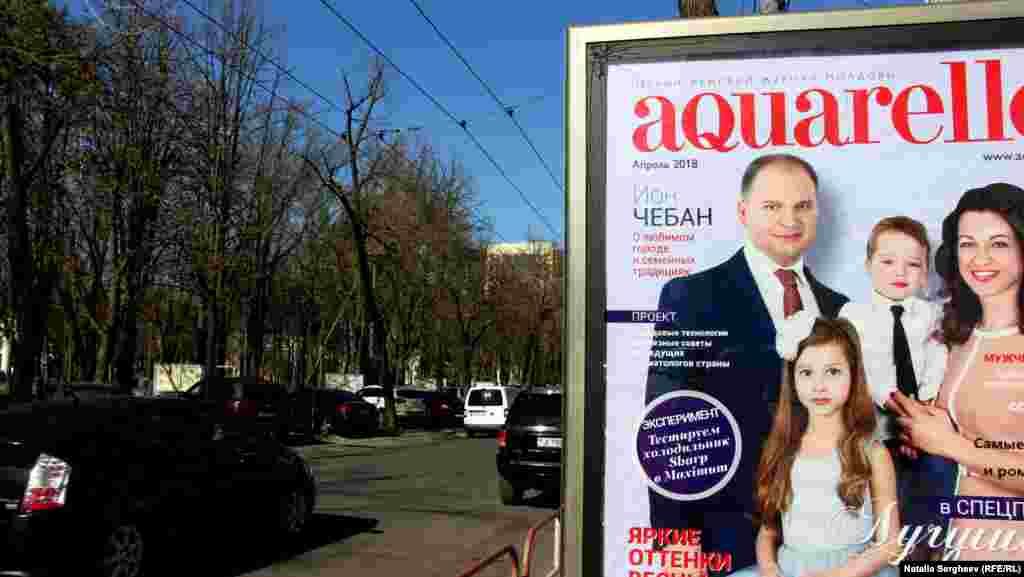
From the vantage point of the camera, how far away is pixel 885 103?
3.54 metres

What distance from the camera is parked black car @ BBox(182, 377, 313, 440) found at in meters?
26.9

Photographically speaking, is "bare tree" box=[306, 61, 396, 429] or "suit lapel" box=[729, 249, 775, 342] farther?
"bare tree" box=[306, 61, 396, 429]

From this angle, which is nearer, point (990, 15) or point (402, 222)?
point (990, 15)

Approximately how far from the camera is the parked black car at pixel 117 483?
8070 millimetres

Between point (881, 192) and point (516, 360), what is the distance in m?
78.3

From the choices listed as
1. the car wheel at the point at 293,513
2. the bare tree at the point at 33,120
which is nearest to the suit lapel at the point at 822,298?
the car wheel at the point at 293,513

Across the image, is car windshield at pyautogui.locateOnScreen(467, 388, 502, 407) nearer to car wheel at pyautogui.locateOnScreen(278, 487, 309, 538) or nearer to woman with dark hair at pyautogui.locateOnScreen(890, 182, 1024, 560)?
car wheel at pyautogui.locateOnScreen(278, 487, 309, 538)

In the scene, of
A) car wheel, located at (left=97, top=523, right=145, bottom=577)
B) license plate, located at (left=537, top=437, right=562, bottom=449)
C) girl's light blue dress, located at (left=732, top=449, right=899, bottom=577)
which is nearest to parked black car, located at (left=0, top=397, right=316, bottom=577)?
car wheel, located at (left=97, top=523, right=145, bottom=577)

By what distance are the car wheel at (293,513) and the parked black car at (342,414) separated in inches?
793

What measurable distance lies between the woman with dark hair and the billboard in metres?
0.02

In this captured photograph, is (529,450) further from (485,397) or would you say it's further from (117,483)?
(485,397)

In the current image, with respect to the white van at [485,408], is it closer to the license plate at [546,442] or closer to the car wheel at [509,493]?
the car wheel at [509,493]

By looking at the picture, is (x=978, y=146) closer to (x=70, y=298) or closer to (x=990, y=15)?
(x=990, y=15)

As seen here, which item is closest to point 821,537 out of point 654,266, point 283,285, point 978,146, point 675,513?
point 675,513
